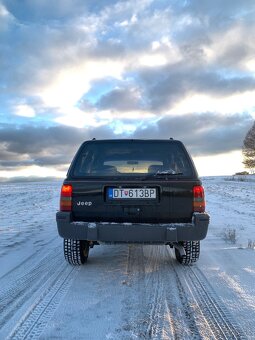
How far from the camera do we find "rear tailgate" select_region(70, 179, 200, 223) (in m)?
4.95

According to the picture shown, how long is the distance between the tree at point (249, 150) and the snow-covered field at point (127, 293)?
4712 centimetres

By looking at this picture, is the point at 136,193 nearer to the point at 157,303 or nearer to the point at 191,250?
the point at 191,250

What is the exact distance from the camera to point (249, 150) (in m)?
52.4

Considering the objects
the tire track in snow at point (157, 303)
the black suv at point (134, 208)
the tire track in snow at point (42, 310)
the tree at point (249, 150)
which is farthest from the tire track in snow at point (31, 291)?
the tree at point (249, 150)

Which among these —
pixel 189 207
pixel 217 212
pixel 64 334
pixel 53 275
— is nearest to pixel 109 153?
pixel 189 207

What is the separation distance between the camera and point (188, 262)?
18.3ft

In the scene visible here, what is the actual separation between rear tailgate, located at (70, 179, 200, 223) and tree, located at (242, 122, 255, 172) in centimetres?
4941

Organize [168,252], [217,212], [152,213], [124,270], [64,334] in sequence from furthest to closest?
[217,212] < [168,252] < [124,270] < [152,213] < [64,334]

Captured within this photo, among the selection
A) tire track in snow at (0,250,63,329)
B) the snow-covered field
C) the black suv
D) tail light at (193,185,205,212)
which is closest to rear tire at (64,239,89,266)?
the snow-covered field

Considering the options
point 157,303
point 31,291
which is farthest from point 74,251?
point 157,303

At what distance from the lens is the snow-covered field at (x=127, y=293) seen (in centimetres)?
330

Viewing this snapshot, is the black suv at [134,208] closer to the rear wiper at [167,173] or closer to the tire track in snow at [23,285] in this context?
the rear wiper at [167,173]

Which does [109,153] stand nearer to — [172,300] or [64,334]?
[172,300]

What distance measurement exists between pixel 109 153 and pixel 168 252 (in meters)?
2.20
